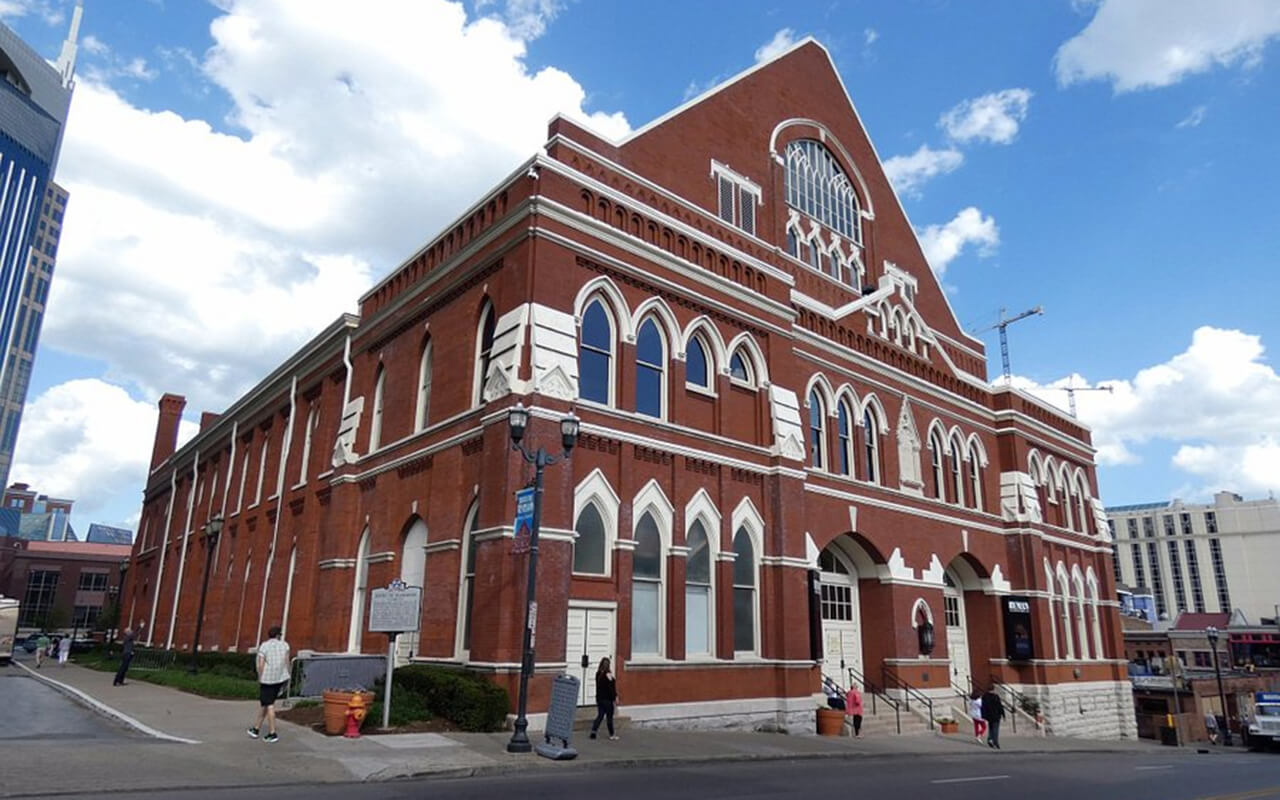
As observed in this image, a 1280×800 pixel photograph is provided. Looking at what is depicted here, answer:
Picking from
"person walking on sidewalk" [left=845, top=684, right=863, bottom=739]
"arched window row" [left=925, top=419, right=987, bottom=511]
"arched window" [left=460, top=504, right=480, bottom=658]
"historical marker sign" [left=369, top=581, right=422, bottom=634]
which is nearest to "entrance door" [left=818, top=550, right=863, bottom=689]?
"person walking on sidewalk" [left=845, top=684, right=863, bottom=739]

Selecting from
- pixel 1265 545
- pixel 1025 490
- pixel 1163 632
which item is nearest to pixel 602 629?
pixel 1025 490

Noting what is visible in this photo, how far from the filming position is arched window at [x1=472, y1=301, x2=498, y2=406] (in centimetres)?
1992

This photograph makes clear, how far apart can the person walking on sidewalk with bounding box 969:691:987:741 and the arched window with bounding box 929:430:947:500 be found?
22.3ft

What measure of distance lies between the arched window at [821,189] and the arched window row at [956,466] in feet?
26.3

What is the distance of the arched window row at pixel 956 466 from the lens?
29859mm

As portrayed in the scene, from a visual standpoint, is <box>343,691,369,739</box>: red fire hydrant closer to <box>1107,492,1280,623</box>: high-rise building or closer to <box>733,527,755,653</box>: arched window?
<box>733,527,755,653</box>: arched window

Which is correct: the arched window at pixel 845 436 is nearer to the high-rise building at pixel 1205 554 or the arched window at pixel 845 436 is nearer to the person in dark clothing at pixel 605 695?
the person in dark clothing at pixel 605 695

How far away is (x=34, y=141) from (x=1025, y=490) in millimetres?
160392

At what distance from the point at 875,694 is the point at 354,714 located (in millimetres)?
16247

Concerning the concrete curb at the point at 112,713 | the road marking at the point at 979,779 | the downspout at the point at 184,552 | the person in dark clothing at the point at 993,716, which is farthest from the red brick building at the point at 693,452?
the downspout at the point at 184,552

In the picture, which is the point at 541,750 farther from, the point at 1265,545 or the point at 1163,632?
the point at 1265,545

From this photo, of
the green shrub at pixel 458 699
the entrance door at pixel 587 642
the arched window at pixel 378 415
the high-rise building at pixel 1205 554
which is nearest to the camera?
the green shrub at pixel 458 699

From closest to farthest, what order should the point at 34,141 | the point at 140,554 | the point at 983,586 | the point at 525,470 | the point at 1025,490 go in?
the point at 525,470 < the point at 983,586 < the point at 1025,490 < the point at 140,554 < the point at 34,141

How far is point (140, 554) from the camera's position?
5244 cm
